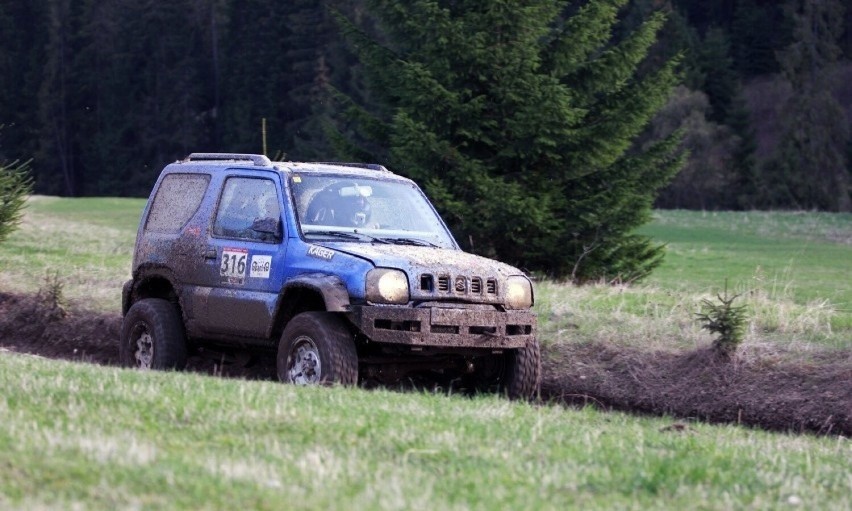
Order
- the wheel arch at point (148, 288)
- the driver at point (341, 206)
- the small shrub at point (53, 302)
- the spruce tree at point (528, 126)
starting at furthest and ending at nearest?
the spruce tree at point (528, 126) → the small shrub at point (53, 302) → the wheel arch at point (148, 288) → the driver at point (341, 206)

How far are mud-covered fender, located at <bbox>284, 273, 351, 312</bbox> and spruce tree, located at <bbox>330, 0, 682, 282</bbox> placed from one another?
345 inches

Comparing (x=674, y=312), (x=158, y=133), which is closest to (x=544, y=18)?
(x=674, y=312)

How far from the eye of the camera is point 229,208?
11.4 meters

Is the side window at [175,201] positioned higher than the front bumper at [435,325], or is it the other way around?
the side window at [175,201]

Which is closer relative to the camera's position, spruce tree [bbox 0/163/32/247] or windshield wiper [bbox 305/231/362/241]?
windshield wiper [bbox 305/231/362/241]

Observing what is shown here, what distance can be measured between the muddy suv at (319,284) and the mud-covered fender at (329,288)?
1 centimetres

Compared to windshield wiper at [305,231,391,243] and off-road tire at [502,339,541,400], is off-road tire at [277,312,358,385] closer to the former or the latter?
windshield wiper at [305,231,391,243]

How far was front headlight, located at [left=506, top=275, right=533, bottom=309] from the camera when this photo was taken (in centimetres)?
1045

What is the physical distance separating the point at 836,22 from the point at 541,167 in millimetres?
67421

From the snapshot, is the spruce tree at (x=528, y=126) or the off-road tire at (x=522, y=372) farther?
the spruce tree at (x=528, y=126)

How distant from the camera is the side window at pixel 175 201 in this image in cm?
1180

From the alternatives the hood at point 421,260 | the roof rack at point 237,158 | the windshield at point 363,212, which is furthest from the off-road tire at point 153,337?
the hood at point 421,260

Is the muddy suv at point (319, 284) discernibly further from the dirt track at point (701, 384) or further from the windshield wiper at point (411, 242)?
the dirt track at point (701, 384)

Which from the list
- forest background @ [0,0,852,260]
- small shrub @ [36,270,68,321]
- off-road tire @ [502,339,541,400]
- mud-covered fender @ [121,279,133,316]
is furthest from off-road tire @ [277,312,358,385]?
forest background @ [0,0,852,260]
